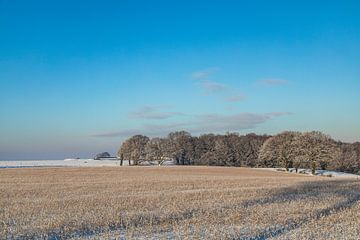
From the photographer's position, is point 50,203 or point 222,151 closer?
point 50,203

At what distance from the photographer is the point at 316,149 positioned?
84.3 m

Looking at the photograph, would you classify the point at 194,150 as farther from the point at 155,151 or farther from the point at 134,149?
the point at 134,149

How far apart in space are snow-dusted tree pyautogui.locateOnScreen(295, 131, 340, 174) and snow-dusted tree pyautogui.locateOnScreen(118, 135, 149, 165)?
1901 inches

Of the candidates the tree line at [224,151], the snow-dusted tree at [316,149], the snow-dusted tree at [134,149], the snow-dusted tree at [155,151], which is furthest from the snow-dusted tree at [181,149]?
the snow-dusted tree at [316,149]

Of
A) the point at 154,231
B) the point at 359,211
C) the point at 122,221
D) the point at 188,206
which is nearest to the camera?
the point at 154,231

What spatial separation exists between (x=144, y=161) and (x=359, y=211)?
4128 inches

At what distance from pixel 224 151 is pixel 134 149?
81.9ft

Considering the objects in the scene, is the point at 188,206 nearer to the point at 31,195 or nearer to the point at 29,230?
the point at 29,230

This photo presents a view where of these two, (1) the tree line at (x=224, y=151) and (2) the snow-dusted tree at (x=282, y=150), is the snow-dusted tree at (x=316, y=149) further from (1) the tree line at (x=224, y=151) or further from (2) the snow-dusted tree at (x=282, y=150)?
(1) the tree line at (x=224, y=151)

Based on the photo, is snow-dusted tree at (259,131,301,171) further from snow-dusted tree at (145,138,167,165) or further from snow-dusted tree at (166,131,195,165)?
snow-dusted tree at (145,138,167,165)

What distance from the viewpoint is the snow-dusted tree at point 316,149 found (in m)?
84.2

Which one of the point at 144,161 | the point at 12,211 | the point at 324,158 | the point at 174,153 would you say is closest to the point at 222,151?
the point at 174,153

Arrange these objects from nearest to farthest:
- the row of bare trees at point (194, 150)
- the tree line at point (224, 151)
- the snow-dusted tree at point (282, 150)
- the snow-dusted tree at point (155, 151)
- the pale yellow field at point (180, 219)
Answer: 1. the pale yellow field at point (180, 219)
2. the snow-dusted tree at point (282, 150)
3. the tree line at point (224, 151)
4. the row of bare trees at point (194, 150)
5. the snow-dusted tree at point (155, 151)

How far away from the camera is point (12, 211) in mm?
19656
